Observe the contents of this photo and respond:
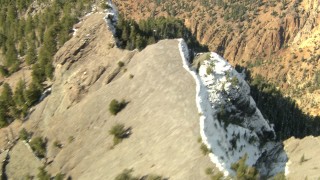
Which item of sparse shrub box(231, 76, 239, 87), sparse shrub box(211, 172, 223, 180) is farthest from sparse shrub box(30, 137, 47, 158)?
sparse shrub box(211, 172, 223, 180)

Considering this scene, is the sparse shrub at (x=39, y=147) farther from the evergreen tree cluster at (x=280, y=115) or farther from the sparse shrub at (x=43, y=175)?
the evergreen tree cluster at (x=280, y=115)

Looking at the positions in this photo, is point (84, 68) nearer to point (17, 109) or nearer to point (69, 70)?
point (69, 70)

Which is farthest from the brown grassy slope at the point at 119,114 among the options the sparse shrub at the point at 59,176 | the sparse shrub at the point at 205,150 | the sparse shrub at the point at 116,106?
the sparse shrub at the point at 59,176

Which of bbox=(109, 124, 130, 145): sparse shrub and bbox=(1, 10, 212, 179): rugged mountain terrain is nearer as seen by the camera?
bbox=(1, 10, 212, 179): rugged mountain terrain

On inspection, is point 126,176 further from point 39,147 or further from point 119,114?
point 39,147

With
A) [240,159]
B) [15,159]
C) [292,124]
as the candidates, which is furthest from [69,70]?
[292,124]

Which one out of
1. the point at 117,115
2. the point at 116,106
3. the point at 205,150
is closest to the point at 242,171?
the point at 205,150

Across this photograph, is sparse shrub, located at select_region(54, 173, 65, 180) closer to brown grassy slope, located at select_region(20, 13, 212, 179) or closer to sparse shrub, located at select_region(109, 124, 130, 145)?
brown grassy slope, located at select_region(20, 13, 212, 179)
